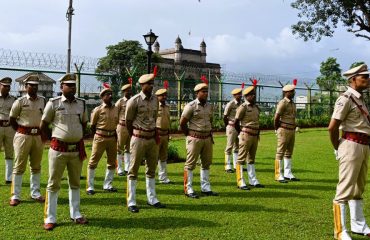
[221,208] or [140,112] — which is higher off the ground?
[140,112]

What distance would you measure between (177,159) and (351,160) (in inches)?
315

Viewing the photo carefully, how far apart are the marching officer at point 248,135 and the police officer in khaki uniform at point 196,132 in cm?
102

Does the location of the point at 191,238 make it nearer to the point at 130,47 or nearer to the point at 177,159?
the point at 177,159

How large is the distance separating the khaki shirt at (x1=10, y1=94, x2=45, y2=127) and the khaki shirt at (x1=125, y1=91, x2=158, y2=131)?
5.42 ft

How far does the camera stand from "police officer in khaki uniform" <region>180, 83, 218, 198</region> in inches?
326

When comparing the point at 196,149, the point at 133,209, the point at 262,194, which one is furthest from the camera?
the point at 262,194

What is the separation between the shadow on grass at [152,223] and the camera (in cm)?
623

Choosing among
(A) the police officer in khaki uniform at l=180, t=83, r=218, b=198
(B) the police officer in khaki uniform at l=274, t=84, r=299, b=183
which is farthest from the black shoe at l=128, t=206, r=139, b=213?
(B) the police officer in khaki uniform at l=274, t=84, r=299, b=183

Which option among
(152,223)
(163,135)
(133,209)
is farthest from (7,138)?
(152,223)

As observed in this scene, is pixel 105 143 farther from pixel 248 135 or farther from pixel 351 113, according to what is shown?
pixel 351 113

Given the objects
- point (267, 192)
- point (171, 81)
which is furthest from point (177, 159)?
point (171, 81)

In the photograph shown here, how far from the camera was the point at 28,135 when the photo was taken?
755 cm

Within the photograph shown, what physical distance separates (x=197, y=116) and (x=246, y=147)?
1512 mm

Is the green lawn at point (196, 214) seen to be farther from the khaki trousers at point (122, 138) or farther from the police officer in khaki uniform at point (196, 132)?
the khaki trousers at point (122, 138)
